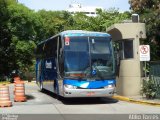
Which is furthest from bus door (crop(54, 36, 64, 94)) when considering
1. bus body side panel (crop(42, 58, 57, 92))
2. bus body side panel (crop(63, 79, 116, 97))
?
bus body side panel (crop(42, 58, 57, 92))

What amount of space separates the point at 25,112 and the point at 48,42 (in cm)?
908

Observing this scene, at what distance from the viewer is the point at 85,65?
63.3 feet

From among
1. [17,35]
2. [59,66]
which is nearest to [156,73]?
[59,66]

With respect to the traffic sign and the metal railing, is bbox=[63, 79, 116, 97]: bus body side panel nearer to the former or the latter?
the metal railing

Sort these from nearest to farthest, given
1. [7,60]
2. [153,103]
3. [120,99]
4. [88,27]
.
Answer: [153,103] < [120,99] < [88,27] < [7,60]

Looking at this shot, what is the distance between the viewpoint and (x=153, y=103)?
18.8 meters

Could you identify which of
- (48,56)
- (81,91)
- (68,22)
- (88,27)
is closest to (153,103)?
(81,91)

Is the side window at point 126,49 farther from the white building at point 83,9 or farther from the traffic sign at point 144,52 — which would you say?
the white building at point 83,9

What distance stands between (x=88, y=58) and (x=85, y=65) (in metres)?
0.36

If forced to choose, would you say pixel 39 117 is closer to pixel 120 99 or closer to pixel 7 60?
pixel 120 99

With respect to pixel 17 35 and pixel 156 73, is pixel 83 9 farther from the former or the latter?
pixel 156 73

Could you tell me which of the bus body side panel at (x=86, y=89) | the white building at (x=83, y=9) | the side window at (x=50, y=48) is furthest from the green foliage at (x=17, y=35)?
the white building at (x=83, y=9)

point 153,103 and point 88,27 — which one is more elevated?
point 88,27

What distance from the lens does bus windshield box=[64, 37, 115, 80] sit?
1925 centimetres
